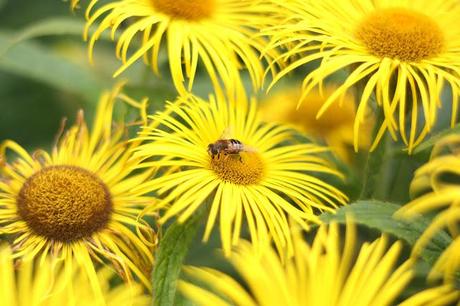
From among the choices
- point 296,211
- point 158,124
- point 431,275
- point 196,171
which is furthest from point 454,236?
point 158,124

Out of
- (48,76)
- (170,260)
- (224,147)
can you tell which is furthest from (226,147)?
(48,76)

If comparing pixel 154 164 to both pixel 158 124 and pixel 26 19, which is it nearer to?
pixel 158 124

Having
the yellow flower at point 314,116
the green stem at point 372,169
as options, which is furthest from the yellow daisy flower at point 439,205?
the yellow flower at point 314,116

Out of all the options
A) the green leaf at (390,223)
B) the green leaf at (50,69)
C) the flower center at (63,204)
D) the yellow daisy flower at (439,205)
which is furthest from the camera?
the green leaf at (50,69)

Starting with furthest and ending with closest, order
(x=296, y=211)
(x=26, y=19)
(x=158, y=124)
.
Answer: (x=26, y=19)
(x=158, y=124)
(x=296, y=211)

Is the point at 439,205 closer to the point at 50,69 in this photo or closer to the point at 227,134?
the point at 227,134

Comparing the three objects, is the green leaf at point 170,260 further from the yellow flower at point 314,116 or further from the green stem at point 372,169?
the yellow flower at point 314,116

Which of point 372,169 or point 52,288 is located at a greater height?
point 372,169
